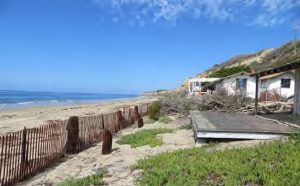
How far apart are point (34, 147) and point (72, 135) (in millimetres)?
2289

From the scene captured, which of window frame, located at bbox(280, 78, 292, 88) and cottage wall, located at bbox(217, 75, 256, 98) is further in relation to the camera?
cottage wall, located at bbox(217, 75, 256, 98)

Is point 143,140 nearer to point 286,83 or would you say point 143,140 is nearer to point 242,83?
point 286,83

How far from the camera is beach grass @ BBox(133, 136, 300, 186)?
6.57m

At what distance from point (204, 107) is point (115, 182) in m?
14.9

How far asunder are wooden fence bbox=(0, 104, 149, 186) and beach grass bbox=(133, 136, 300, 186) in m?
2.89

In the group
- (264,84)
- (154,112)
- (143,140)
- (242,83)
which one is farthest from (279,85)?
(143,140)

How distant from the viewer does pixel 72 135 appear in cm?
1229

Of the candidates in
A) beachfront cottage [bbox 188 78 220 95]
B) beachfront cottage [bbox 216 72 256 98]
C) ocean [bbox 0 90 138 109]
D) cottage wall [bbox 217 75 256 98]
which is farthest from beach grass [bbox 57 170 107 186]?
ocean [bbox 0 90 138 109]

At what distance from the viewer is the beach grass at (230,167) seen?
657 cm

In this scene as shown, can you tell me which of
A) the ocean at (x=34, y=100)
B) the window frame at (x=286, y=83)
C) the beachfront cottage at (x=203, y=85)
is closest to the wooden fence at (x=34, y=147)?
the window frame at (x=286, y=83)

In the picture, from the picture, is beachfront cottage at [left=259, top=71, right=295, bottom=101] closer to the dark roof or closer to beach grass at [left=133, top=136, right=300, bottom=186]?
the dark roof

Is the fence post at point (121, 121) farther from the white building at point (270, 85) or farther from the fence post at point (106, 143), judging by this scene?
the white building at point (270, 85)

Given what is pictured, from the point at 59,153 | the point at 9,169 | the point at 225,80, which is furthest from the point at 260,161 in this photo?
the point at 225,80

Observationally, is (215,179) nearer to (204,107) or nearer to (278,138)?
(278,138)
